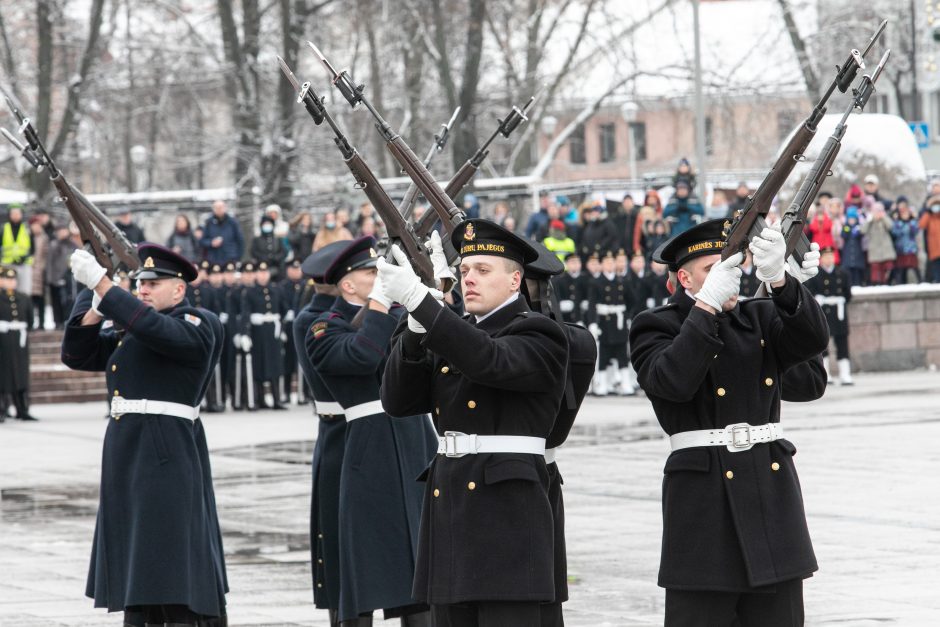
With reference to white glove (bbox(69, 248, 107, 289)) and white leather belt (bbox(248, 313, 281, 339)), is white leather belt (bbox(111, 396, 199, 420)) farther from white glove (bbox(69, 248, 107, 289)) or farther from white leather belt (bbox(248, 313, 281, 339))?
white leather belt (bbox(248, 313, 281, 339))

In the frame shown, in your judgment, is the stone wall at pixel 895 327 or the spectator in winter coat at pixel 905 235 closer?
the stone wall at pixel 895 327

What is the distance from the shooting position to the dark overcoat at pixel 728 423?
6.10m

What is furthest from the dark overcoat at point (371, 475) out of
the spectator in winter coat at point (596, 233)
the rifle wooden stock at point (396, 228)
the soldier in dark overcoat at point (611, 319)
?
the spectator in winter coat at point (596, 233)

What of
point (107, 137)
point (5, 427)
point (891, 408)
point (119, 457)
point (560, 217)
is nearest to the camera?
point (119, 457)

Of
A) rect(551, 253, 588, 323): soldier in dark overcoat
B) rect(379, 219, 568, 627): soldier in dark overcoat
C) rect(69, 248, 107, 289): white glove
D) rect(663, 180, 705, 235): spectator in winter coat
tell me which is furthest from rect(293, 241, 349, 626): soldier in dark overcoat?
rect(663, 180, 705, 235): spectator in winter coat

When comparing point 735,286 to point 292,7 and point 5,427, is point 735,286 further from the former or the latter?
point 292,7

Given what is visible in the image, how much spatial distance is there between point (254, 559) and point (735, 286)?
591 cm

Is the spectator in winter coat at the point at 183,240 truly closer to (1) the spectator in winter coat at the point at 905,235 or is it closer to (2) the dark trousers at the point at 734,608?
(1) the spectator in winter coat at the point at 905,235

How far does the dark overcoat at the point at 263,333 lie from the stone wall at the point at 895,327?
8.43m

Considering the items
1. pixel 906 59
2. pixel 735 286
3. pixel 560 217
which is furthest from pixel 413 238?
pixel 906 59

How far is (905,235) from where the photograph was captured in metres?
27.2

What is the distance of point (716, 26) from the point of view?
53.1 meters

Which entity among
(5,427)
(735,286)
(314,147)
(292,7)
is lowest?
(5,427)

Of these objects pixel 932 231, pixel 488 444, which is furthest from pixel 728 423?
pixel 932 231
